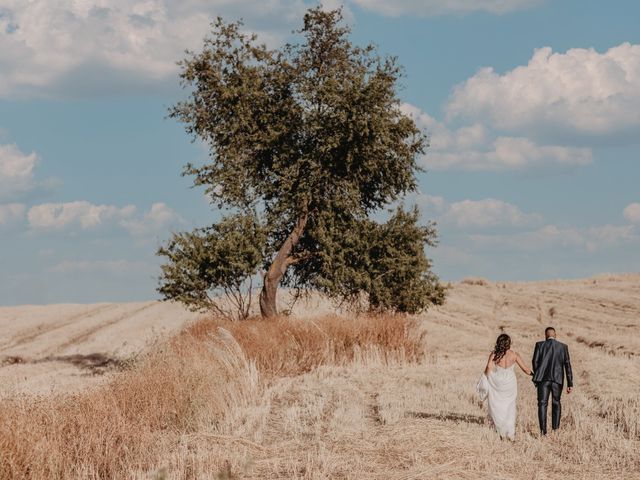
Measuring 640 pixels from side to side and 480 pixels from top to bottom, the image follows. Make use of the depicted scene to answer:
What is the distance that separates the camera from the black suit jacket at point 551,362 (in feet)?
52.6

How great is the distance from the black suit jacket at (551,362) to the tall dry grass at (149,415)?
569 cm

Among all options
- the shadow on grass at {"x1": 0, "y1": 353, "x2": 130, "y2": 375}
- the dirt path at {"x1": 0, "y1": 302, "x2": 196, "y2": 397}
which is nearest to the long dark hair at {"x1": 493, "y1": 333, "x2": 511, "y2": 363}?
the dirt path at {"x1": 0, "y1": 302, "x2": 196, "y2": 397}

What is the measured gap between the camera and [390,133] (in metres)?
36.0

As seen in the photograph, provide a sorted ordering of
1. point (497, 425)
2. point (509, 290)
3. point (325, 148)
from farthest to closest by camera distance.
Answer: point (509, 290), point (325, 148), point (497, 425)

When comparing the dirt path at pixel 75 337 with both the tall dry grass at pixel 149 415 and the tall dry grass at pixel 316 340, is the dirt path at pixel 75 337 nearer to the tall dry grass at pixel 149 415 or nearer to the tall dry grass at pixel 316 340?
the tall dry grass at pixel 316 340

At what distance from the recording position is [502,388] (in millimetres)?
15258

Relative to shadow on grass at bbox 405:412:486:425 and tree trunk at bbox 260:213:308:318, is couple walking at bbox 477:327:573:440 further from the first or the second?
tree trunk at bbox 260:213:308:318

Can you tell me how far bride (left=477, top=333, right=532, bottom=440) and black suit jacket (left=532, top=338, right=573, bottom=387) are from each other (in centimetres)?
80

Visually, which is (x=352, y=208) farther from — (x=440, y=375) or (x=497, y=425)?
(x=497, y=425)

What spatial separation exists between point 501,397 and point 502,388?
7.8 inches

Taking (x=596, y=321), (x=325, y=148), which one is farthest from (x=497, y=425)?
(x=596, y=321)

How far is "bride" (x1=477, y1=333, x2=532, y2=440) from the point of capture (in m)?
14.9

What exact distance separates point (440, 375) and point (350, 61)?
16.8 m

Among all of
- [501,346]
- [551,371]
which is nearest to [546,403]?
[551,371]
